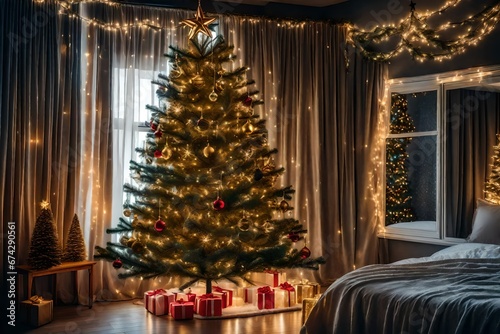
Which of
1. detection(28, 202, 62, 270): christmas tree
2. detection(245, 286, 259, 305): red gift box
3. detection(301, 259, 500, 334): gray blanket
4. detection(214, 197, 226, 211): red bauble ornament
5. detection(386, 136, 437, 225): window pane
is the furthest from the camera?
detection(386, 136, 437, 225): window pane

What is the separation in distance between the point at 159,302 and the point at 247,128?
1593mm

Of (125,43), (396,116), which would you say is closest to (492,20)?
(396,116)

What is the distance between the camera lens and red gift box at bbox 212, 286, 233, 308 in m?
4.90

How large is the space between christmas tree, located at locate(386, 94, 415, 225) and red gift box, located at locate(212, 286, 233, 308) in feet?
6.92

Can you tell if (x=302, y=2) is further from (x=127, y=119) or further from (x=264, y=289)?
(x=264, y=289)

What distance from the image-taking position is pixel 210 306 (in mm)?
4637

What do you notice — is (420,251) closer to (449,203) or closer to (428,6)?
(449,203)

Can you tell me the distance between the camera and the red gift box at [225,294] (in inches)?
193

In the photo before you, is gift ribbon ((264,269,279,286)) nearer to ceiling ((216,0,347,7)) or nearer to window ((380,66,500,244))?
window ((380,66,500,244))

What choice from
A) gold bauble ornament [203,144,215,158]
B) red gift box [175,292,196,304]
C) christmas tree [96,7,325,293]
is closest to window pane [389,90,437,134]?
christmas tree [96,7,325,293]

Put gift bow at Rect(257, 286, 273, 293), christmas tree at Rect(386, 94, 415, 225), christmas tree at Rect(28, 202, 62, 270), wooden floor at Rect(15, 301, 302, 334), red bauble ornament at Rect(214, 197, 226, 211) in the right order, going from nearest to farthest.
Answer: wooden floor at Rect(15, 301, 302, 334), red bauble ornament at Rect(214, 197, 226, 211), christmas tree at Rect(28, 202, 62, 270), gift bow at Rect(257, 286, 273, 293), christmas tree at Rect(386, 94, 415, 225)

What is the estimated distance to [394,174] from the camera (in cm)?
624

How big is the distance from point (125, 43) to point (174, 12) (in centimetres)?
58

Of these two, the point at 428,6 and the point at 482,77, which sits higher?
→ the point at 428,6
